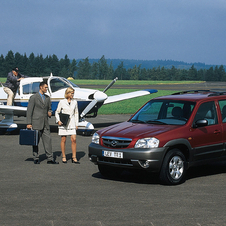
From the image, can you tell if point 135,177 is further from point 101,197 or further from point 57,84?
point 57,84

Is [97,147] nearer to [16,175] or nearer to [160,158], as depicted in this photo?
[160,158]

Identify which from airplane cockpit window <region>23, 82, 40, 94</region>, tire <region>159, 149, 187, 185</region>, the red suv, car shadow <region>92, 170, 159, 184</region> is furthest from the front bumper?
airplane cockpit window <region>23, 82, 40, 94</region>

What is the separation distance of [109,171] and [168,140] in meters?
1.56

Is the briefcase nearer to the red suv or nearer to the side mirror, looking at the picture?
the red suv

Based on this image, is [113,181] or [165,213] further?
[113,181]

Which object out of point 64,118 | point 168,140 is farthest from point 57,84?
point 168,140

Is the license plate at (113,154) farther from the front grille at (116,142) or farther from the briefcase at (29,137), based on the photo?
the briefcase at (29,137)

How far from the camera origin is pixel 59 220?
5.18 m

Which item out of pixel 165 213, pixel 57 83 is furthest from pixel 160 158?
pixel 57 83

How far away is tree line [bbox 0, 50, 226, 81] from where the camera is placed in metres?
148

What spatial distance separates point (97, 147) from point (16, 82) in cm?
962

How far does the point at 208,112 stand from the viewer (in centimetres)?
826

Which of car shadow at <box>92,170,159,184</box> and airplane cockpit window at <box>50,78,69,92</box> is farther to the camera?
airplane cockpit window at <box>50,78,69,92</box>

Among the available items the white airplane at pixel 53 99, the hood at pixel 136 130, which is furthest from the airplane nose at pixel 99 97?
the hood at pixel 136 130
